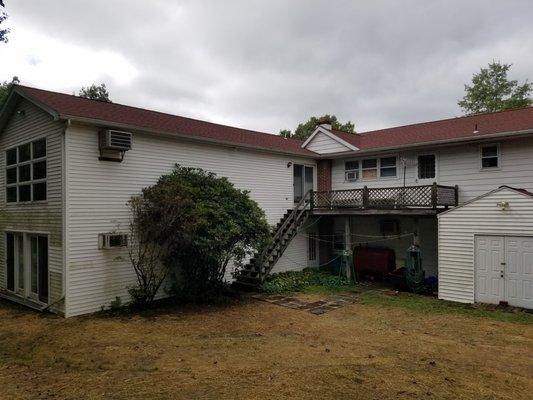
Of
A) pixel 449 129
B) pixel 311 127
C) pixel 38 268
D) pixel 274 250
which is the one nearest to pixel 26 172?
pixel 38 268

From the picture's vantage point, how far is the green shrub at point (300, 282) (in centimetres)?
1306

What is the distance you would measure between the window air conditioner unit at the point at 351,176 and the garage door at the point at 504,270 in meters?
6.63

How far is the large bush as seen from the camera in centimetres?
1020

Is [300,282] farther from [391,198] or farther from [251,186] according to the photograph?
[391,198]

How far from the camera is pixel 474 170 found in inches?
526

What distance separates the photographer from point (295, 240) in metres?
16.3

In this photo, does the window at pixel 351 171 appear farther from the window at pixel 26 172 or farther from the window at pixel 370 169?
the window at pixel 26 172

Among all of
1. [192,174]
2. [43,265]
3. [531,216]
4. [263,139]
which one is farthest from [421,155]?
[43,265]

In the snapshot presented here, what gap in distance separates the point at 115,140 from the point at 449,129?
1318 cm

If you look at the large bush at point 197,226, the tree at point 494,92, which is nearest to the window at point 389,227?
the large bush at point 197,226

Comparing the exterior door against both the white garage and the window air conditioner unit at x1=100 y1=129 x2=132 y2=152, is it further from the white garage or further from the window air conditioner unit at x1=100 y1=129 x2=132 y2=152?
the white garage

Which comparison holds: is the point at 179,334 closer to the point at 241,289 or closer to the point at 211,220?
the point at 211,220

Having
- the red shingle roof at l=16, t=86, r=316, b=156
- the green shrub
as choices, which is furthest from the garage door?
the red shingle roof at l=16, t=86, r=316, b=156

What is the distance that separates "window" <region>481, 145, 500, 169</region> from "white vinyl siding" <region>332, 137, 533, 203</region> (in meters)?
0.11
